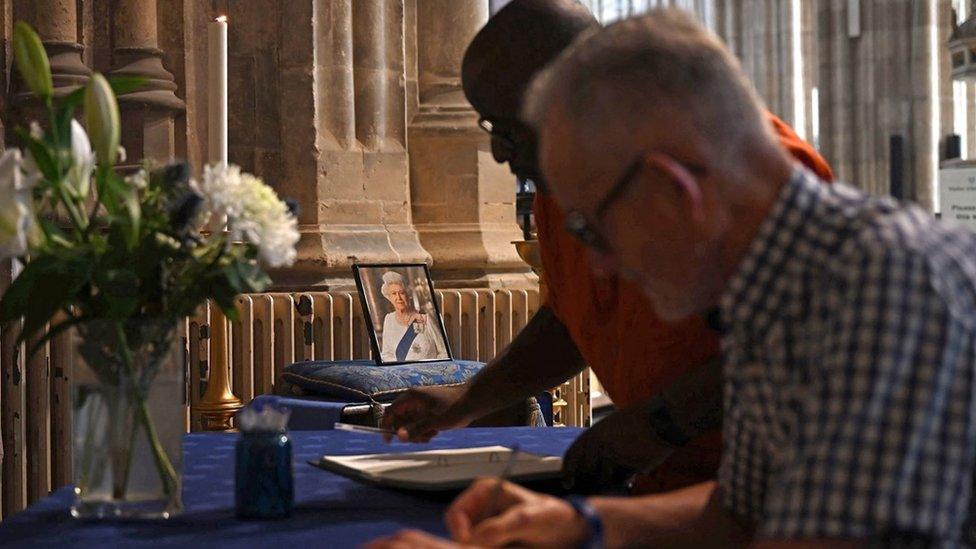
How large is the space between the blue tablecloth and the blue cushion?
201 centimetres

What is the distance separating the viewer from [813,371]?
1187 mm

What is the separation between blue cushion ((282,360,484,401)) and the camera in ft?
14.8

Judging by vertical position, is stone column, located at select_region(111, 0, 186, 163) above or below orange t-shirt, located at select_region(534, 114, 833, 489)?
above

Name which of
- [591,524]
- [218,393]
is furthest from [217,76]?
[591,524]

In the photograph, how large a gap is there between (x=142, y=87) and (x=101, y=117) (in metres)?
4.06

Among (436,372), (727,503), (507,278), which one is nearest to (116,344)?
(727,503)

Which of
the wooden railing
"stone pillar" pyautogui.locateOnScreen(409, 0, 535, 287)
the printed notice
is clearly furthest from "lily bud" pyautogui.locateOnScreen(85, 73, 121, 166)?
"stone pillar" pyautogui.locateOnScreen(409, 0, 535, 287)

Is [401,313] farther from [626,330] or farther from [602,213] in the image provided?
Result: [602,213]

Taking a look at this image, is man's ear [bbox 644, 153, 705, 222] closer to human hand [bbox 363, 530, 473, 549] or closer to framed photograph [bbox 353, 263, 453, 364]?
human hand [bbox 363, 530, 473, 549]

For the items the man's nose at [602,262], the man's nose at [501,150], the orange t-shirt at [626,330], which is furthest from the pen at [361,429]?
the man's nose at [602,262]

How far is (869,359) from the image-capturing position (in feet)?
3.64

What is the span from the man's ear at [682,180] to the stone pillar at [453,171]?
535 centimetres

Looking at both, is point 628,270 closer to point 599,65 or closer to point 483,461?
point 599,65

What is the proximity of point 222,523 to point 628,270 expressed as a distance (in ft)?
2.64
